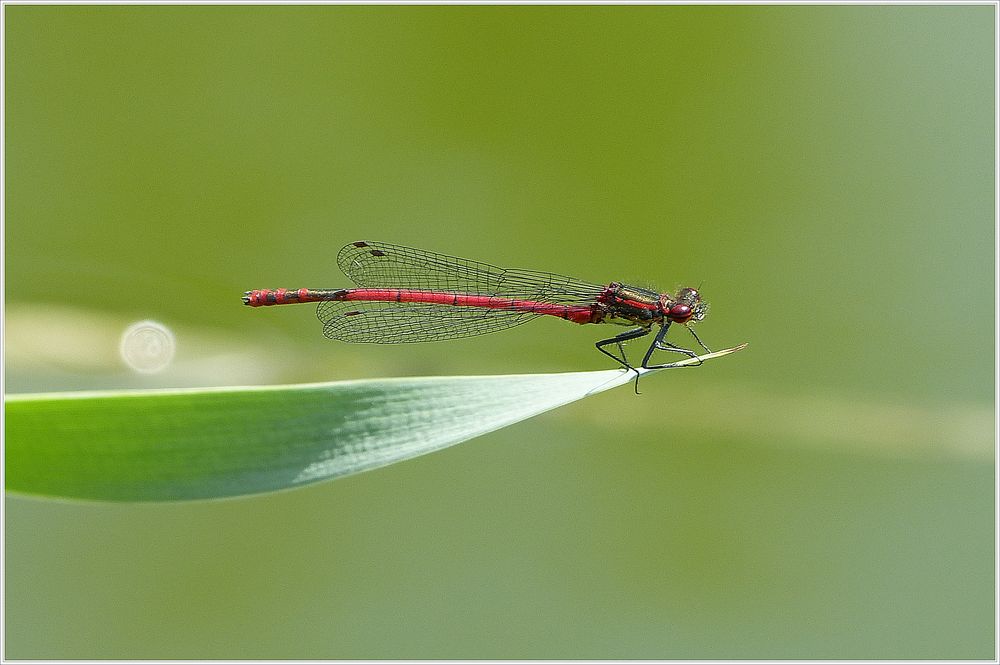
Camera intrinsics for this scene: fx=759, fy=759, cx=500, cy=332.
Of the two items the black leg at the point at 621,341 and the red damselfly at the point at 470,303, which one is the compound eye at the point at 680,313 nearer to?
Answer: the red damselfly at the point at 470,303

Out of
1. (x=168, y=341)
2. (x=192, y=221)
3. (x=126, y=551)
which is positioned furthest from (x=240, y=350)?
(x=126, y=551)

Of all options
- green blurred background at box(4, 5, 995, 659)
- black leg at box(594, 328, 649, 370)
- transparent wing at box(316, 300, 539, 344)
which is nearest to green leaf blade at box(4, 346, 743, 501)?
black leg at box(594, 328, 649, 370)

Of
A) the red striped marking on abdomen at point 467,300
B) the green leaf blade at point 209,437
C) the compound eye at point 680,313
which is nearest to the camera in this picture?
the green leaf blade at point 209,437

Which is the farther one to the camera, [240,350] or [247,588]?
[240,350]

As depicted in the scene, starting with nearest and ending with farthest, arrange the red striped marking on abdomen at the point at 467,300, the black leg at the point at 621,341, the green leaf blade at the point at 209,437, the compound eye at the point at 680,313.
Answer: the green leaf blade at the point at 209,437 → the black leg at the point at 621,341 → the compound eye at the point at 680,313 → the red striped marking on abdomen at the point at 467,300

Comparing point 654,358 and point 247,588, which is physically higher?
point 654,358

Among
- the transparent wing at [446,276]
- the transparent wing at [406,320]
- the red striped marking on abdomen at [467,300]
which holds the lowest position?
the transparent wing at [406,320]

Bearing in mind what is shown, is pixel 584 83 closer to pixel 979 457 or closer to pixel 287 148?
pixel 287 148

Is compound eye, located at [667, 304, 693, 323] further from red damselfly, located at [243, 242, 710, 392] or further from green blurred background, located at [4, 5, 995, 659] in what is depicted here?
green blurred background, located at [4, 5, 995, 659]

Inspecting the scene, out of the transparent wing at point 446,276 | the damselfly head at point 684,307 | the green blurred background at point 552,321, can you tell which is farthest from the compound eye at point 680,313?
the green blurred background at point 552,321
